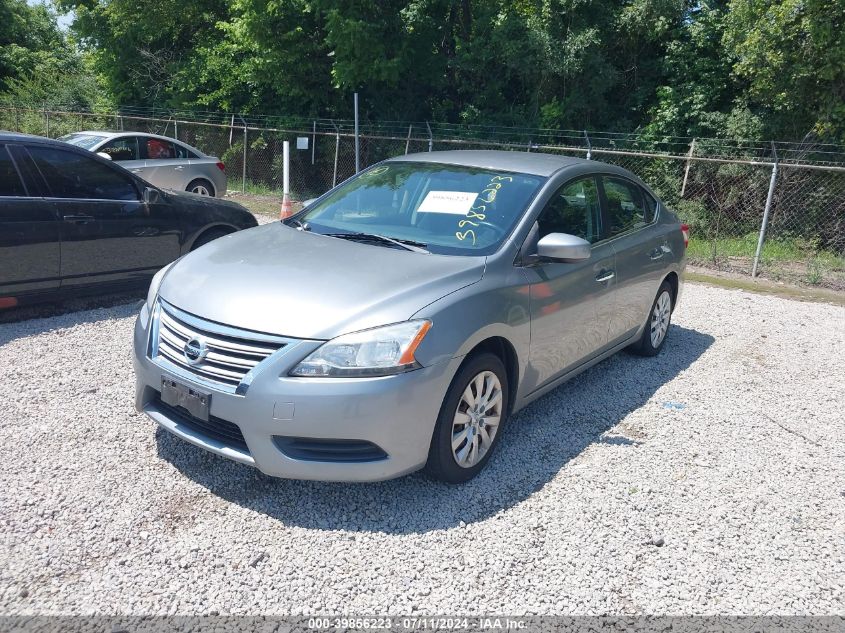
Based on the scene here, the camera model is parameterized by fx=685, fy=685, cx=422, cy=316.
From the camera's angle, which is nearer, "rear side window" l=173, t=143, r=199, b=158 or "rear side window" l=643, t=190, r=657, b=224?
"rear side window" l=643, t=190, r=657, b=224

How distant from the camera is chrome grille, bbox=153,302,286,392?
323 centimetres

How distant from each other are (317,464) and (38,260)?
4.04 m

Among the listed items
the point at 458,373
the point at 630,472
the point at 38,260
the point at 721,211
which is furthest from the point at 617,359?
the point at 721,211

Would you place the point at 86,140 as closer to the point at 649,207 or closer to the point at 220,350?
the point at 649,207

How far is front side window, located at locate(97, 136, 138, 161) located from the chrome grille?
29.4ft

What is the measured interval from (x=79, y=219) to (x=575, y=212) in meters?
4.35

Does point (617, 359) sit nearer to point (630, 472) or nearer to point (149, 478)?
point (630, 472)

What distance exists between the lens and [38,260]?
5883mm

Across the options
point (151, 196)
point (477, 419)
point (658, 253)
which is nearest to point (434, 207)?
point (477, 419)

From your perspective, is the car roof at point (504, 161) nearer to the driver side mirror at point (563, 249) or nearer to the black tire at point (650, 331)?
the driver side mirror at point (563, 249)

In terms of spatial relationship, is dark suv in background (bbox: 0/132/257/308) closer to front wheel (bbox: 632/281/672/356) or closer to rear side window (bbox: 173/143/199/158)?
front wheel (bbox: 632/281/672/356)

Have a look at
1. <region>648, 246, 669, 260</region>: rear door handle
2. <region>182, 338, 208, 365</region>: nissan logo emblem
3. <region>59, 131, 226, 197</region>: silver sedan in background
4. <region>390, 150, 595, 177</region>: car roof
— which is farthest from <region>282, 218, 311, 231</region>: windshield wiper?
<region>59, 131, 226, 197</region>: silver sedan in background

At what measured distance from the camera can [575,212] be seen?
4711 millimetres

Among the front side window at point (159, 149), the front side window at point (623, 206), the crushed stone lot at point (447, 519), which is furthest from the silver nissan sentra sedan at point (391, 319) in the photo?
the front side window at point (159, 149)
